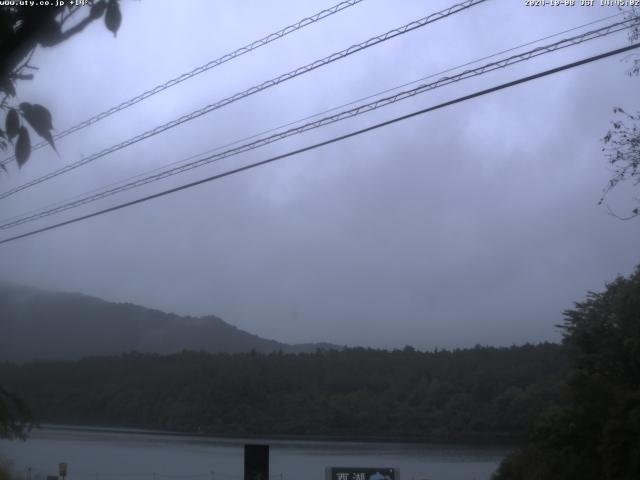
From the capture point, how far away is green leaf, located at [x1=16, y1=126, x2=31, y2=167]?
3324 millimetres

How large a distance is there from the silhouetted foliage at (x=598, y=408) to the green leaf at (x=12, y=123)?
18229 millimetres

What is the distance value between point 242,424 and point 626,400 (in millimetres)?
20664

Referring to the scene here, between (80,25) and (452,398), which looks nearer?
(80,25)

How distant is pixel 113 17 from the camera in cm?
338

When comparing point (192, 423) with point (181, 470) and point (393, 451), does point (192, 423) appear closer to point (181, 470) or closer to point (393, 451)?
point (181, 470)

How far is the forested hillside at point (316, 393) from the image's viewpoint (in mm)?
32469

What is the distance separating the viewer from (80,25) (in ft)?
10.8

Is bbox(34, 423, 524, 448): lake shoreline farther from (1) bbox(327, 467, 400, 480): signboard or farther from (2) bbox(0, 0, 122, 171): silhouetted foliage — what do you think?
(2) bbox(0, 0, 122, 171): silhouetted foliage

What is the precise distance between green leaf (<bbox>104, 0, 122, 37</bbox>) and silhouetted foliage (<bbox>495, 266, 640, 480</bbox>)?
18.2m

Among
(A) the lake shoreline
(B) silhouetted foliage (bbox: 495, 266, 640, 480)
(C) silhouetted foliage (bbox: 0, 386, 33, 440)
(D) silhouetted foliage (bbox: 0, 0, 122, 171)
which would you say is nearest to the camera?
(D) silhouetted foliage (bbox: 0, 0, 122, 171)

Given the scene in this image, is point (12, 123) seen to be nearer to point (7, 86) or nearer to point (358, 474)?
point (7, 86)

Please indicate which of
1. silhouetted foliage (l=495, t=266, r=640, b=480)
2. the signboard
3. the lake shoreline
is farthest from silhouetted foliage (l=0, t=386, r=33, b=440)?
the lake shoreline

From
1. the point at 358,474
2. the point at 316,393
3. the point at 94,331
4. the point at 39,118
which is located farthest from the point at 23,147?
the point at 94,331

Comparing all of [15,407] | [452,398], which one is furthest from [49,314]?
[15,407]
